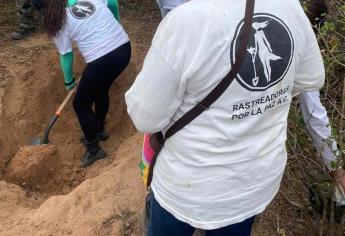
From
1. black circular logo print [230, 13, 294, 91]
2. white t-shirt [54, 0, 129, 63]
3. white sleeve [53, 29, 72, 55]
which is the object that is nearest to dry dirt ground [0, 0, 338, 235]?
white t-shirt [54, 0, 129, 63]

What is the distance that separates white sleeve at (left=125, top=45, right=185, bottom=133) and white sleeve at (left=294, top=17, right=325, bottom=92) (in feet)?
1.51

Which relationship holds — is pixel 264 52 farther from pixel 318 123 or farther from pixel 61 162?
pixel 61 162

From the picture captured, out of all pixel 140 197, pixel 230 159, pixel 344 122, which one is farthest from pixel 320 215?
pixel 140 197

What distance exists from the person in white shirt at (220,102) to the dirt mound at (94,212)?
1181mm

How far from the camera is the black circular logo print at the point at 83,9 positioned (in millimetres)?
3389

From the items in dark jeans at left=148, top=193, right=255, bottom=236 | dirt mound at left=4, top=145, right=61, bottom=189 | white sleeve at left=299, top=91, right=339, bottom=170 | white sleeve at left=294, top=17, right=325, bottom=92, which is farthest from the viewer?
dirt mound at left=4, top=145, right=61, bottom=189

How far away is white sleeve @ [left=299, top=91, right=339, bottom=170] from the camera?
1.82 m

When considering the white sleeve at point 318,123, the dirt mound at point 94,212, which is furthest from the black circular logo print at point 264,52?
the dirt mound at point 94,212

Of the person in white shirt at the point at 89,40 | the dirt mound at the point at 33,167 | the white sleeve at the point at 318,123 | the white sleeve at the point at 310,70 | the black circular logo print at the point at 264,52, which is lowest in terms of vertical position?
the dirt mound at the point at 33,167

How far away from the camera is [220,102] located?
55.1 inches

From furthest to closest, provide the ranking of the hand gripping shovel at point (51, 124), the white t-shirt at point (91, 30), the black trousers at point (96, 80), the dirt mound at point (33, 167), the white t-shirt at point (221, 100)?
the hand gripping shovel at point (51, 124)
the dirt mound at point (33, 167)
the black trousers at point (96, 80)
the white t-shirt at point (91, 30)
the white t-shirt at point (221, 100)

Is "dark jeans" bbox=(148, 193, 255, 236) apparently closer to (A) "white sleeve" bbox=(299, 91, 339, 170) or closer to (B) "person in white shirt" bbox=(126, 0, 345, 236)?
(B) "person in white shirt" bbox=(126, 0, 345, 236)

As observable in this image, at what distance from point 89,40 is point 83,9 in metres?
0.23

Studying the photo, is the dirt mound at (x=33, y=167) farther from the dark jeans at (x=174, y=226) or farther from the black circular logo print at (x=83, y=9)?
the dark jeans at (x=174, y=226)
